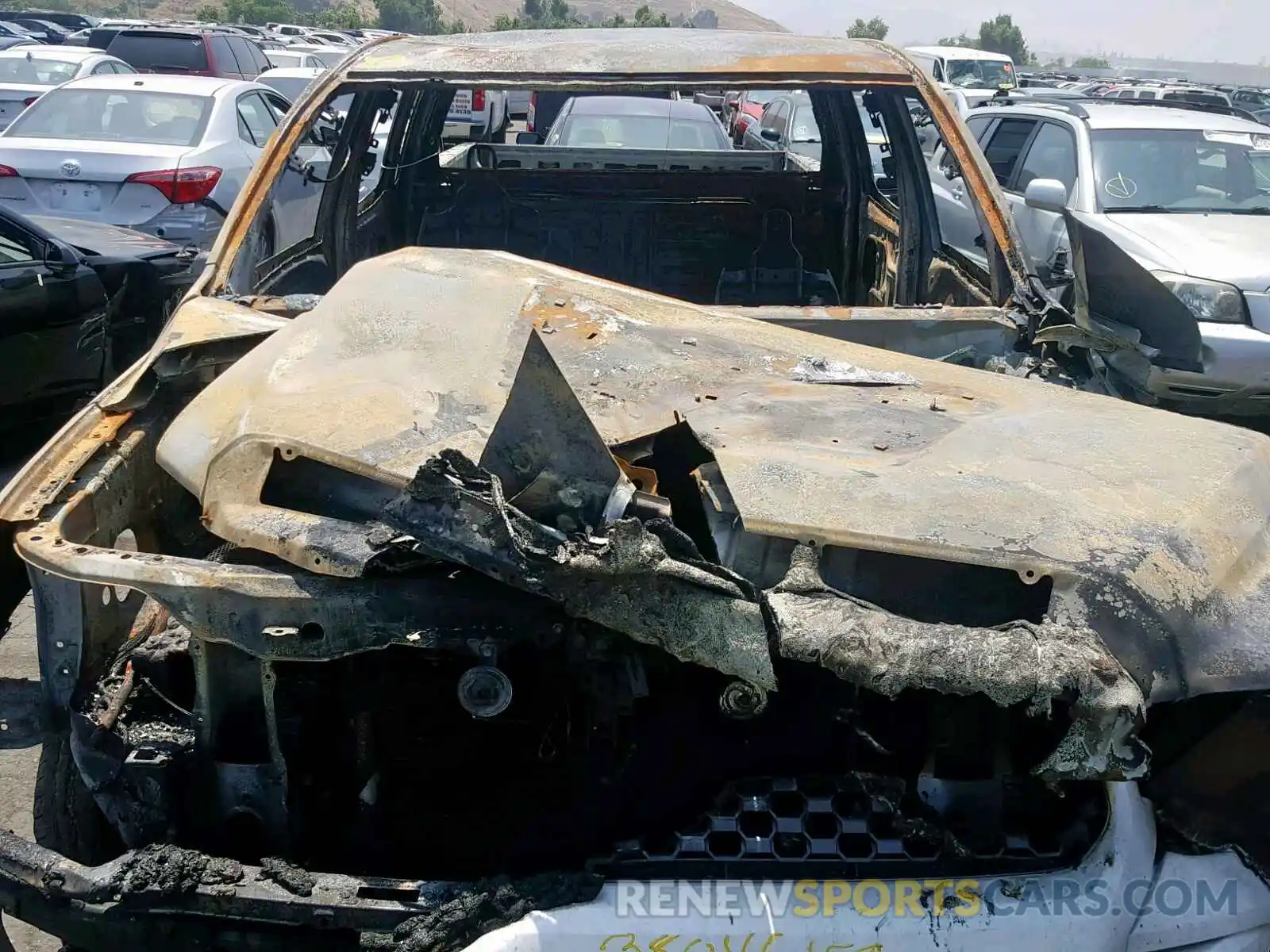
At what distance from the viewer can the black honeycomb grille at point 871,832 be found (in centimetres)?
168

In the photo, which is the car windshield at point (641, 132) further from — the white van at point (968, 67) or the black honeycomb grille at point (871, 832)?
the white van at point (968, 67)

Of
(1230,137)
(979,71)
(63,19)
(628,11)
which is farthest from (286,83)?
(628,11)

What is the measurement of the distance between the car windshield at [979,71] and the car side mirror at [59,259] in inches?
794

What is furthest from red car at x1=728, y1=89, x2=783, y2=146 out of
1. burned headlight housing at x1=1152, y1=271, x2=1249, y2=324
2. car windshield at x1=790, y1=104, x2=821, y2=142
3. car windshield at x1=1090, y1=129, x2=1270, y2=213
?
burned headlight housing at x1=1152, y1=271, x2=1249, y2=324

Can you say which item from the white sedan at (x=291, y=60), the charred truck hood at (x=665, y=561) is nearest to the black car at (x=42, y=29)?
the white sedan at (x=291, y=60)

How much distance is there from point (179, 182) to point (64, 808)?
6134 millimetres

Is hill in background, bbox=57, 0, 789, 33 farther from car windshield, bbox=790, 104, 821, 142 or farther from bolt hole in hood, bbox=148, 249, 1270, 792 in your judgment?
bolt hole in hood, bbox=148, 249, 1270, 792

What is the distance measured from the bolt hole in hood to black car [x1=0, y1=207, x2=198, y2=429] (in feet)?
8.87

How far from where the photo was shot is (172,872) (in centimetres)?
167

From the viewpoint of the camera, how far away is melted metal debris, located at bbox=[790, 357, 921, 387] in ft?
7.47

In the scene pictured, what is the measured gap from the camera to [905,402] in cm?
219

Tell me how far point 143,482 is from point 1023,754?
1800 millimetres

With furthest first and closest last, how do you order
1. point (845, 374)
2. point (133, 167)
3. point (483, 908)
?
1. point (133, 167)
2. point (845, 374)
3. point (483, 908)

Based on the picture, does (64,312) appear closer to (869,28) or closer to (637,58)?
(637,58)
